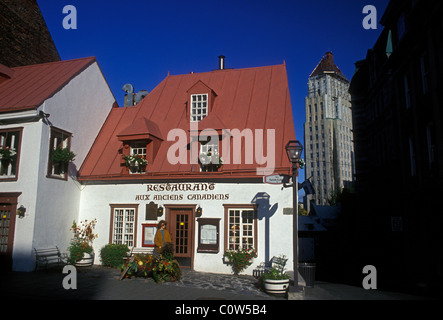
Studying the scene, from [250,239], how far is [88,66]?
Answer: 12.2 meters

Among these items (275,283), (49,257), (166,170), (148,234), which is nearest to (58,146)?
(49,257)

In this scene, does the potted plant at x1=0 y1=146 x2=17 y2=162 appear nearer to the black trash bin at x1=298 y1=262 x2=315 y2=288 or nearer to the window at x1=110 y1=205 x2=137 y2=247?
the window at x1=110 y1=205 x2=137 y2=247

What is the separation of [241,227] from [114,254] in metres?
5.66

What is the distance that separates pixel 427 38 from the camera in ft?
46.1

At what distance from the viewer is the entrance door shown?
1420 cm

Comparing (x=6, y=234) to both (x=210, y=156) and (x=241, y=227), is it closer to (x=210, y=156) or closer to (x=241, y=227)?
(x=210, y=156)

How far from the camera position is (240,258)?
43.1 ft

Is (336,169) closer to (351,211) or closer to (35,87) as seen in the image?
(351,211)

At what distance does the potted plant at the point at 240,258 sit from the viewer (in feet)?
43.2

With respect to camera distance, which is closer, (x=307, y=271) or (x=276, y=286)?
(x=276, y=286)

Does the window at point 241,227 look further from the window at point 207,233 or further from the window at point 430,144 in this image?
the window at point 430,144

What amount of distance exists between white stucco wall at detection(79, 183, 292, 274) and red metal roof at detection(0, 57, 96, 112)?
479 centimetres

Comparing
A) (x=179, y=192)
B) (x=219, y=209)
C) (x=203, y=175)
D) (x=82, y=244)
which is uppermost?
(x=203, y=175)
